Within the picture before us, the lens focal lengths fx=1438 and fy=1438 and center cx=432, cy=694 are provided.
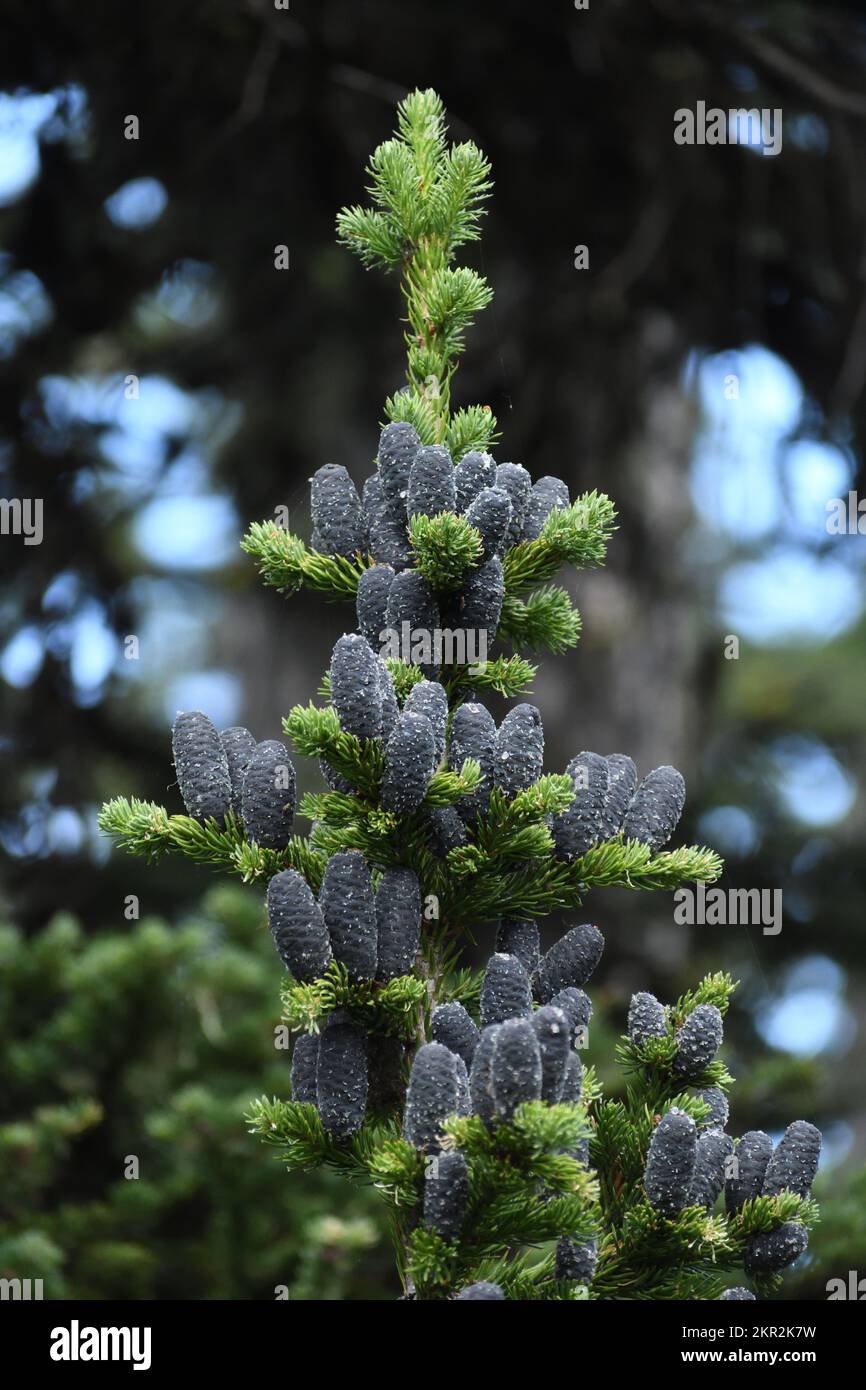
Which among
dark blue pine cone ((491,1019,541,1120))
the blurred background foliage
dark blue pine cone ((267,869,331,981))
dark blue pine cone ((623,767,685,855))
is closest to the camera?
dark blue pine cone ((491,1019,541,1120))

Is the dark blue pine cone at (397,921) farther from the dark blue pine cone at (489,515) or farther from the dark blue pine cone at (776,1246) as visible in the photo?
the dark blue pine cone at (776,1246)

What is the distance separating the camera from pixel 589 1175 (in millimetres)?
1349

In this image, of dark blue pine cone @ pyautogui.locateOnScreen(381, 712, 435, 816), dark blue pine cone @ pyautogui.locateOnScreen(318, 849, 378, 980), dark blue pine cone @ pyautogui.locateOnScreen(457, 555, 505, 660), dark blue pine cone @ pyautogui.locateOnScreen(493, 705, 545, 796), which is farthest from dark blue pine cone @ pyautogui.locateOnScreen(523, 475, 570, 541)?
dark blue pine cone @ pyautogui.locateOnScreen(318, 849, 378, 980)

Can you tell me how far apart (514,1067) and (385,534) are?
66cm

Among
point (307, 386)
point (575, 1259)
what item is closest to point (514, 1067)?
point (575, 1259)

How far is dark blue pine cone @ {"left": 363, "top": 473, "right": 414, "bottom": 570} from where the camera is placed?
1642mm

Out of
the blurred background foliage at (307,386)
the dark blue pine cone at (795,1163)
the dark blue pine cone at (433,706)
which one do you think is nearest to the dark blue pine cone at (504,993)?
the dark blue pine cone at (433,706)

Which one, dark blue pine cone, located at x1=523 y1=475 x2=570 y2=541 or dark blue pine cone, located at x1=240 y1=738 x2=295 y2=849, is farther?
dark blue pine cone, located at x1=523 y1=475 x2=570 y2=541

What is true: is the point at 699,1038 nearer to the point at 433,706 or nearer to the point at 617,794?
the point at 617,794

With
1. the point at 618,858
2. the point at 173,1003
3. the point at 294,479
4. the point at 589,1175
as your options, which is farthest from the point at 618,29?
the point at 589,1175

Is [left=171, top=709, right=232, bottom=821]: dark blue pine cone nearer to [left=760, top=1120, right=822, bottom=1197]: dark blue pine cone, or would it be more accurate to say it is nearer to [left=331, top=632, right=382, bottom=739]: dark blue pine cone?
[left=331, top=632, right=382, bottom=739]: dark blue pine cone

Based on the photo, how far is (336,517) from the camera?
5.61ft

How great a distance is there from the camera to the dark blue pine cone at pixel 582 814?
1.56 meters

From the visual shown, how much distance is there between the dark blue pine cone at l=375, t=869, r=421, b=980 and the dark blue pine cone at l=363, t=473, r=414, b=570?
37 cm
